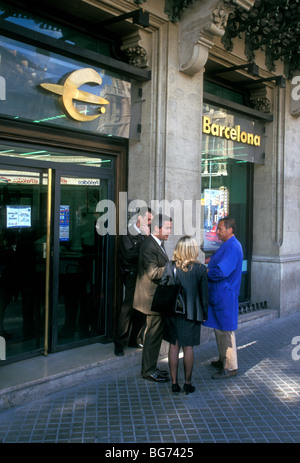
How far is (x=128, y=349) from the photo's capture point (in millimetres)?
5594

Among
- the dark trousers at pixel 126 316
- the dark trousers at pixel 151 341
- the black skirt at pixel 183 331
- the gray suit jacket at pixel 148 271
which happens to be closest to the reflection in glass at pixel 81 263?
the dark trousers at pixel 126 316

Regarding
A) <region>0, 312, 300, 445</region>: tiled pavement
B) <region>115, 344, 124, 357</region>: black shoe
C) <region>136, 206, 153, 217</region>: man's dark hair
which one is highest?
<region>136, 206, 153, 217</region>: man's dark hair

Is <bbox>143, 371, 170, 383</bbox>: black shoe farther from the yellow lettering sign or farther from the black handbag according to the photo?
the yellow lettering sign

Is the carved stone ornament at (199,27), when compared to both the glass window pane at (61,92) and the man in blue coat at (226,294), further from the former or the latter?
the man in blue coat at (226,294)

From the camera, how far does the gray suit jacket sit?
4789mm

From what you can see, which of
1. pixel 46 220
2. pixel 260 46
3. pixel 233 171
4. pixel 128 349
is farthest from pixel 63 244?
pixel 260 46

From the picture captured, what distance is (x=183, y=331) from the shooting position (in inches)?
177

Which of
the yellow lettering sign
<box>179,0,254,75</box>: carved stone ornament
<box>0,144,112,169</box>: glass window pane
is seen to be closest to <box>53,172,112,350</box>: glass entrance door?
<box>0,144,112,169</box>: glass window pane

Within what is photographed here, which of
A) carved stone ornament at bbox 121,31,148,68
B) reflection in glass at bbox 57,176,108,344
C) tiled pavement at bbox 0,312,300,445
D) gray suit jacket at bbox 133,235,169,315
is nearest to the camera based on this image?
tiled pavement at bbox 0,312,300,445

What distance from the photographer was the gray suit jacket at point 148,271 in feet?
15.7

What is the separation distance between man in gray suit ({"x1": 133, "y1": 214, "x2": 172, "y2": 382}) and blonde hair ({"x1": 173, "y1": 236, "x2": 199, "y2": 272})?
0.41 m

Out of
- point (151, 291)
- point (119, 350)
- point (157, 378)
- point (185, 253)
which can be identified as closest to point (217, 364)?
point (157, 378)
